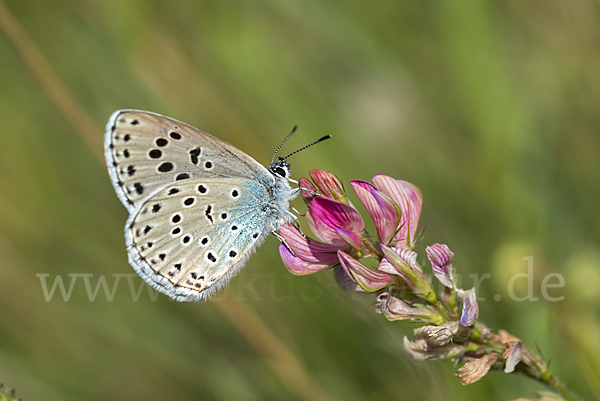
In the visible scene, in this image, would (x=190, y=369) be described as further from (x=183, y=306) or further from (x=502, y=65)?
(x=502, y=65)

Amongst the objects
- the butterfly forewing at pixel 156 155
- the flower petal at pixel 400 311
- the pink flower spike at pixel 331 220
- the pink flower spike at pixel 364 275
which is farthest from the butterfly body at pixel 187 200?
the flower petal at pixel 400 311

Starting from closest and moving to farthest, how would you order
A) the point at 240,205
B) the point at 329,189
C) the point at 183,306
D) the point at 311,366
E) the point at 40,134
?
the point at 329,189, the point at 240,205, the point at 311,366, the point at 183,306, the point at 40,134

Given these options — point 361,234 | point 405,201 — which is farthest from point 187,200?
point 405,201

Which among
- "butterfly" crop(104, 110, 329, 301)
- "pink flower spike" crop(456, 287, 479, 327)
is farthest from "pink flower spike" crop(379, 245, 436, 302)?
"butterfly" crop(104, 110, 329, 301)

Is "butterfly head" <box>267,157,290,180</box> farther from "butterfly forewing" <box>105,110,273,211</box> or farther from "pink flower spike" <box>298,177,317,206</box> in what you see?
"pink flower spike" <box>298,177,317,206</box>

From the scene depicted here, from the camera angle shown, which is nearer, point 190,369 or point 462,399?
point 462,399

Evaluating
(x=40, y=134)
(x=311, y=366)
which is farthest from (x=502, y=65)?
(x=40, y=134)

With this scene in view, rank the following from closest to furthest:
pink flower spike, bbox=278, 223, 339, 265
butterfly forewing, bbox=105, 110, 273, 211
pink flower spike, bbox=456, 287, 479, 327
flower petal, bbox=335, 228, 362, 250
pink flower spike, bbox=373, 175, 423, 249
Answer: pink flower spike, bbox=456, 287, 479, 327 < flower petal, bbox=335, 228, 362, 250 < pink flower spike, bbox=373, 175, 423, 249 < pink flower spike, bbox=278, 223, 339, 265 < butterfly forewing, bbox=105, 110, 273, 211
